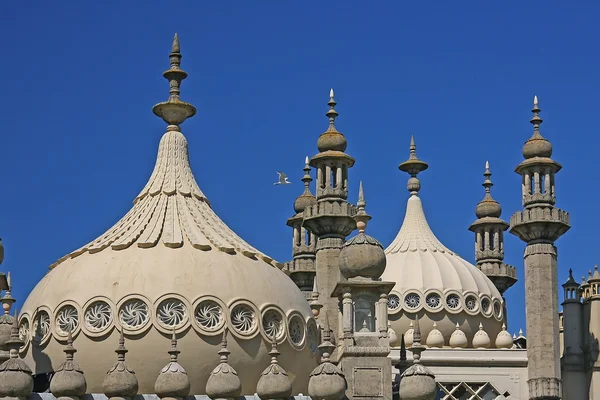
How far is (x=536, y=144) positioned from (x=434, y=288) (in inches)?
247

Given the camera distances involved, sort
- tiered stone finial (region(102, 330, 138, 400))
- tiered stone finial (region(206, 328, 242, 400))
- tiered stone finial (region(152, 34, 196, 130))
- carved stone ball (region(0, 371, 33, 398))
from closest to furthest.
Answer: carved stone ball (region(0, 371, 33, 398))
tiered stone finial (region(102, 330, 138, 400))
tiered stone finial (region(206, 328, 242, 400))
tiered stone finial (region(152, 34, 196, 130))

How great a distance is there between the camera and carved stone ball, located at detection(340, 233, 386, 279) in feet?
138

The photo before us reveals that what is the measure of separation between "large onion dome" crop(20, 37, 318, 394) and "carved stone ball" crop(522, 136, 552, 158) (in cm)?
1722

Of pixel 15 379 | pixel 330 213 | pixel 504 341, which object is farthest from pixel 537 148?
pixel 15 379

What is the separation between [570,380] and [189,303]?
2082 centimetres

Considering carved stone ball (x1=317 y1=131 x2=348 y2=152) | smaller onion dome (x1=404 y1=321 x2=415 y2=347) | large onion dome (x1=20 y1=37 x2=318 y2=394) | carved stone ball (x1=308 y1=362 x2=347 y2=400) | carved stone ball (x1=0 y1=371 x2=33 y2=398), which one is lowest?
carved stone ball (x1=0 y1=371 x2=33 y2=398)

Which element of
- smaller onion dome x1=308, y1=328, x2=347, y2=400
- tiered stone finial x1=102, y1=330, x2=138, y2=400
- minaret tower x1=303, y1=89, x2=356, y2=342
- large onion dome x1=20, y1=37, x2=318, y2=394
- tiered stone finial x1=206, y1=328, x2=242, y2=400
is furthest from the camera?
minaret tower x1=303, y1=89, x2=356, y2=342

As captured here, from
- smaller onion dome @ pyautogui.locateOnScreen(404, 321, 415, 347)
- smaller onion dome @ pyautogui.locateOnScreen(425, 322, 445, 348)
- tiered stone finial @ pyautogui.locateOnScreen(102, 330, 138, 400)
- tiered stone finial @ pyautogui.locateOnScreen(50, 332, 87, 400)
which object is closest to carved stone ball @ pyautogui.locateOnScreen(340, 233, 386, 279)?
tiered stone finial @ pyautogui.locateOnScreen(102, 330, 138, 400)

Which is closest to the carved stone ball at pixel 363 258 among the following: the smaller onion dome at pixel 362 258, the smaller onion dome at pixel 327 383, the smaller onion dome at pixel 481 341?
the smaller onion dome at pixel 362 258

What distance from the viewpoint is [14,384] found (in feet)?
123

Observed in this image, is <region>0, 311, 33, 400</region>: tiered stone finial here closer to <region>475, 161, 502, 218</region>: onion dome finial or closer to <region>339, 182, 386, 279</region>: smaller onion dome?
<region>339, 182, 386, 279</region>: smaller onion dome

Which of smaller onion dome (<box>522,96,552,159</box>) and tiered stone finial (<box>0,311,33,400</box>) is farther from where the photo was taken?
smaller onion dome (<box>522,96,552,159</box>)

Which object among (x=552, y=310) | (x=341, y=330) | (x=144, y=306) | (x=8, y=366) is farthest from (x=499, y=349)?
(x=8, y=366)

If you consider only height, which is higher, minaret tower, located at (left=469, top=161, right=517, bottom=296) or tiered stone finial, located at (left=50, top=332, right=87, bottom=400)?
minaret tower, located at (left=469, top=161, right=517, bottom=296)
